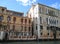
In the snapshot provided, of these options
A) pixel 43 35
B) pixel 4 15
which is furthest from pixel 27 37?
pixel 4 15

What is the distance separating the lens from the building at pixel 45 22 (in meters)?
35.2

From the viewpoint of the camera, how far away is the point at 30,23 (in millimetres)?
35906

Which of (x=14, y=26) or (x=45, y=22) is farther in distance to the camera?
(x=45, y=22)

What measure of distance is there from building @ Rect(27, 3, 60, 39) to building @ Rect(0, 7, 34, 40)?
7.63ft

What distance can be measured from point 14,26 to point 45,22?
9816 mm

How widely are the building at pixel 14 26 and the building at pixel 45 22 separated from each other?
7.63ft

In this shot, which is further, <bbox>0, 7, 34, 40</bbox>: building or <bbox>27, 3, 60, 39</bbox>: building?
<bbox>27, 3, 60, 39</bbox>: building

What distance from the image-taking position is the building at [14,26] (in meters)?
30.5

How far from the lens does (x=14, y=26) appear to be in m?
33.1

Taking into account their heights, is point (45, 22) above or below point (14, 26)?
above

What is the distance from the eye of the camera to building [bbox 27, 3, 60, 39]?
35250 mm

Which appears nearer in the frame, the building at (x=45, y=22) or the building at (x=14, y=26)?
the building at (x=14, y=26)

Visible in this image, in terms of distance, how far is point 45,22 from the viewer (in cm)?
3653

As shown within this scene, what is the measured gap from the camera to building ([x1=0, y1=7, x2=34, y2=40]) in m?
30.5
